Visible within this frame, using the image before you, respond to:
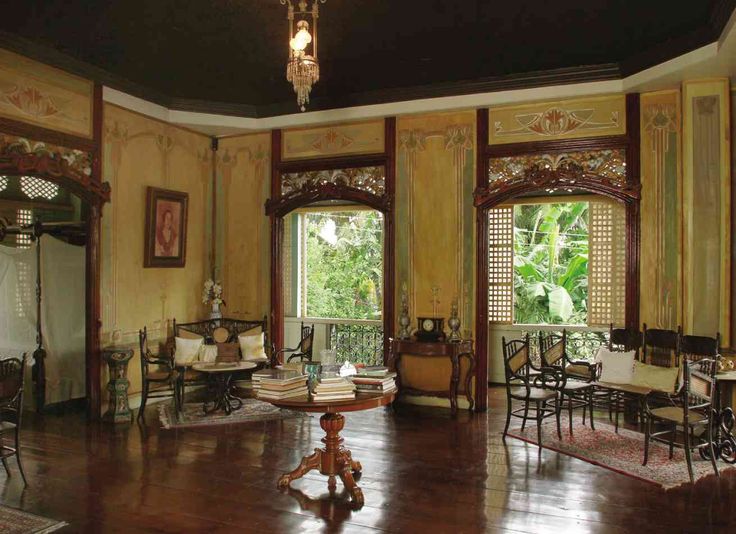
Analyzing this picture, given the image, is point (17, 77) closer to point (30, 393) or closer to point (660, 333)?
point (30, 393)

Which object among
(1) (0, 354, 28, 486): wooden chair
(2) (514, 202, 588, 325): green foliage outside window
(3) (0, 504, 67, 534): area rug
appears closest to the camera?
(3) (0, 504, 67, 534): area rug

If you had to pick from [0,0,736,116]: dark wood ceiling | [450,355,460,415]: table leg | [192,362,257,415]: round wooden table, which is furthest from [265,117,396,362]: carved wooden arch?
[192,362,257,415]: round wooden table

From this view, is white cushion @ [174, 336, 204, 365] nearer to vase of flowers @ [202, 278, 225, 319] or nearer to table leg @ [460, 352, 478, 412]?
vase of flowers @ [202, 278, 225, 319]

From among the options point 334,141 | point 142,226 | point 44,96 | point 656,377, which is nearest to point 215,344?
point 142,226

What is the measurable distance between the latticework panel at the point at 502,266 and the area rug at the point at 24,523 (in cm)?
676

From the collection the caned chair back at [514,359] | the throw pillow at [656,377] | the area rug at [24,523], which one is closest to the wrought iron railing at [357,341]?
the caned chair back at [514,359]

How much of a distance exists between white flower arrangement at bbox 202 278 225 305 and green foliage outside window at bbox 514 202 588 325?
5.14 m

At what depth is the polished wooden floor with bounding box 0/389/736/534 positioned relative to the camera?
3.93 metres

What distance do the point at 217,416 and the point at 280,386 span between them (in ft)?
9.36

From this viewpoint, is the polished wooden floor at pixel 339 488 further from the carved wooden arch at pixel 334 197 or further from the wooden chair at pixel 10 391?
the carved wooden arch at pixel 334 197

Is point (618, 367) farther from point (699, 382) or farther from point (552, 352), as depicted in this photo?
point (699, 382)

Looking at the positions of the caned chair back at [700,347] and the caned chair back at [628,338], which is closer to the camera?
the caned chair back at [700,347]

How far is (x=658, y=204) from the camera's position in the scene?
21.7ft

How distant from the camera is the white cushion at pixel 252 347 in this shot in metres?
7.80
